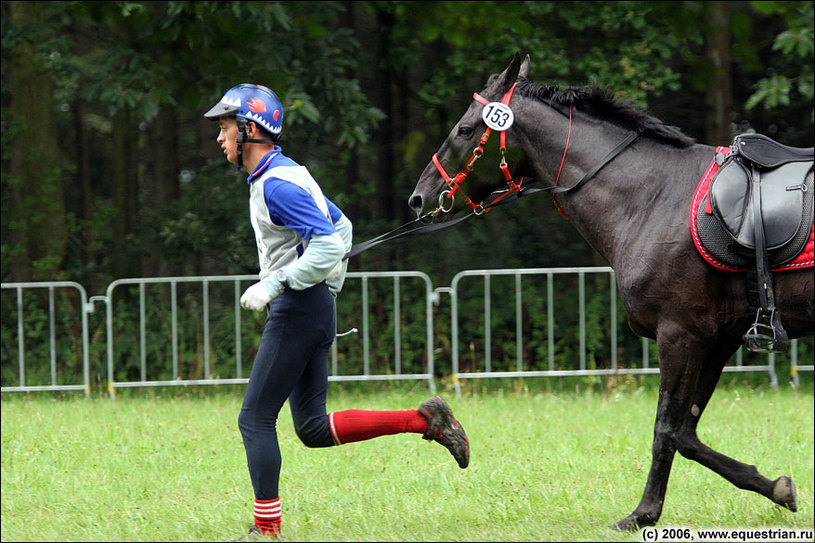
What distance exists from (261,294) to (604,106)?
2.31 m

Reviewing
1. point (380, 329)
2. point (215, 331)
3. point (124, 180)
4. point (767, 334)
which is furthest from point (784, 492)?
point (124, 180)

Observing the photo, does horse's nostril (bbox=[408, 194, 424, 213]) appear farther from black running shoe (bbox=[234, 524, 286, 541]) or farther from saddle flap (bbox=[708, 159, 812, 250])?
black running shoe (bbox=[234, 524, 286, 541])

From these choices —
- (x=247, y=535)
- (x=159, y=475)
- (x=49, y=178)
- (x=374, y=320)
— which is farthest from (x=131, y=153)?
(x=247, y=535)

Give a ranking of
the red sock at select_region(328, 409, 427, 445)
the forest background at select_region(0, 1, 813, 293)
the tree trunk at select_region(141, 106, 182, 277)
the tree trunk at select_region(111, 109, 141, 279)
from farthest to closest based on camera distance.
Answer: the tree trunk at select_region(141, 106, 182, 277) < the tree trunk at select_region(111, 109, 141, 279) < the forest background at select_region(0, 1, 813, 293) < the red sock at select_region(328, 409, 427, 445)

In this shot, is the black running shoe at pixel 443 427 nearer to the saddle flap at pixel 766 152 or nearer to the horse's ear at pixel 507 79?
the horse's ear at pixel 507 79

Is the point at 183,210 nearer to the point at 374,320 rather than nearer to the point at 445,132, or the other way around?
the point at 374,320

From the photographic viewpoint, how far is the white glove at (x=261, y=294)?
423 cm

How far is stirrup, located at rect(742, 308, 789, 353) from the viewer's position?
473 cm

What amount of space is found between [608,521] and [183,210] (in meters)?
8.81

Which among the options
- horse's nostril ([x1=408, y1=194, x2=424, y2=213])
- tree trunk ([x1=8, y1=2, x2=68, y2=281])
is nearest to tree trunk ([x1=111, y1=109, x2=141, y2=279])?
tree trunk ([x1=8, y1=2, x2=68, y2=281])

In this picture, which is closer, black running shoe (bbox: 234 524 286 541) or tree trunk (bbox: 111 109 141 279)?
black running shoe (bbox: 234 524 286 541)

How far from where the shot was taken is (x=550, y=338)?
1060 centimetres

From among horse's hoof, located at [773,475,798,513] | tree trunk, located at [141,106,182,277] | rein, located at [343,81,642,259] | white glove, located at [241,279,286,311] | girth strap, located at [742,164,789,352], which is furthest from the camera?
tree trunk, located at [141,106,182,277]

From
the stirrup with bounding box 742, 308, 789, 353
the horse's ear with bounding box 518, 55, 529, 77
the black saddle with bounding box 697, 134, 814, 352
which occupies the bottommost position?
the stirrup with bounding box 742, 308, 789, 353
